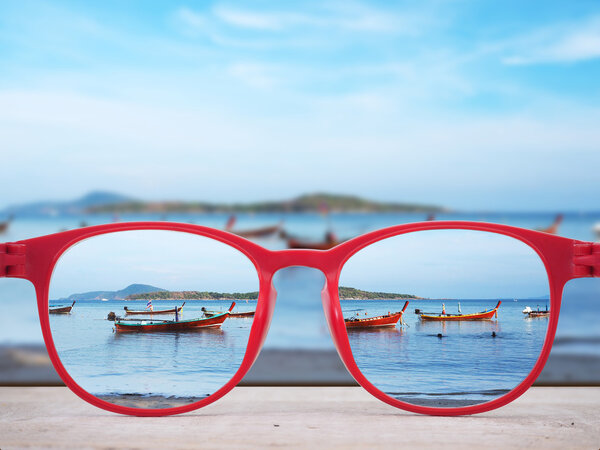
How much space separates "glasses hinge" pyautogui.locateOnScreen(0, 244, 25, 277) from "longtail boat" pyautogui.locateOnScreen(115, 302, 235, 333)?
0.12 metres

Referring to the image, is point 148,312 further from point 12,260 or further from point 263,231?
point 263,231

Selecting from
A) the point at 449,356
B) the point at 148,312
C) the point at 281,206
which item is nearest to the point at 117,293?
the point at 148,312

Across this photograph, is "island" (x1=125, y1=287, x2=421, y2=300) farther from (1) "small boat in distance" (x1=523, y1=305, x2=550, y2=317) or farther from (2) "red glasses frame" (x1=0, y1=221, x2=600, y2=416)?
(1) "small boat in distance" (x1=523, y1=305, x2=550, y2=317)

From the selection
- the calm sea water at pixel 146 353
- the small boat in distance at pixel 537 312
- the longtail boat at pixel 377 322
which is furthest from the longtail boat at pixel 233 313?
the small boat in distance at pixel 537 312

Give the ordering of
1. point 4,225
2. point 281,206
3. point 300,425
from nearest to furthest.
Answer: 1. point 300,425
2. point 4,225
3. point 281,206

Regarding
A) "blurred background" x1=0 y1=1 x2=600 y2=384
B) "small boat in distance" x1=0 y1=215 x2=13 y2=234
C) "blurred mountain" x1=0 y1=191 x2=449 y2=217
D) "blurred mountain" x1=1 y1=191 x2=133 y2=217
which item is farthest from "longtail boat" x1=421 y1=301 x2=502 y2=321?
"blurred mountain" x1=1 y1=191 x2=133 y2=217

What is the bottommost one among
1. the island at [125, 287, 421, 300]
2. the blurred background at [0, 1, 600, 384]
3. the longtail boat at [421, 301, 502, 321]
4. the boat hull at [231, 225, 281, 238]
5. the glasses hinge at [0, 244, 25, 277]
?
the longtail boat at [421, 301, 502, 321]

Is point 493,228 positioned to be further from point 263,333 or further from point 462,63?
point 462,63

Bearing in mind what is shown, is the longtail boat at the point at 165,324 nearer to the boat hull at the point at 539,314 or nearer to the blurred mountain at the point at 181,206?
the boat hull at the point at 539,314

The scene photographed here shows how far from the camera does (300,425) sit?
511 mm

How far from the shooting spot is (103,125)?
118 inches

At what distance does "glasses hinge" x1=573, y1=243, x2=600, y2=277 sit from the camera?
21.7 inches

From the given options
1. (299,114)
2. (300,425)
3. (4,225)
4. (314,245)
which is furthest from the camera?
(299,114)

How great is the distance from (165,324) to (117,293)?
67mm
